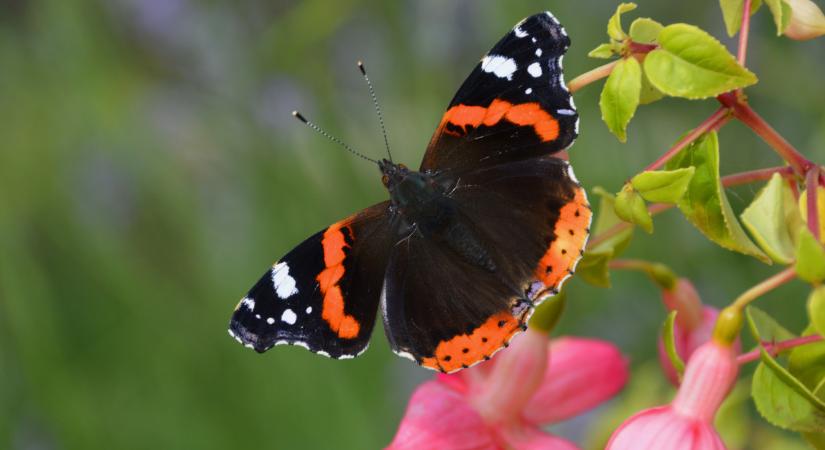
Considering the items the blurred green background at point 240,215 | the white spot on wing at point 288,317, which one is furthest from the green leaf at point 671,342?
the blurred green background at point 240,215

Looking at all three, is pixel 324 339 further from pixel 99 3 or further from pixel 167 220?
pixel 99 3

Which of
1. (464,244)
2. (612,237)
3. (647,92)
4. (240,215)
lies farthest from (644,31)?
(240,215)

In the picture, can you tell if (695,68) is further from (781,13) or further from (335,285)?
(335,285)

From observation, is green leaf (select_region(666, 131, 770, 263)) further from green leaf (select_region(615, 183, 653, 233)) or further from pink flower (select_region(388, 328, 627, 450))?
pink flower (select_region(388, 328, 627, 450))

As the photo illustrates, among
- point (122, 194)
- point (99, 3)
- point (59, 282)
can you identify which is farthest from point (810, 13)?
point (122, 194)

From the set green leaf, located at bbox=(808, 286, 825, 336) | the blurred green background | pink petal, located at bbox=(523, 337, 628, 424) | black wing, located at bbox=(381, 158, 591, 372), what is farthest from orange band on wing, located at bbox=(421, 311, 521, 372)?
the blurred green background

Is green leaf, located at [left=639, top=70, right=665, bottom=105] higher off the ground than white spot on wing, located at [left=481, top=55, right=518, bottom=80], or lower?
lower

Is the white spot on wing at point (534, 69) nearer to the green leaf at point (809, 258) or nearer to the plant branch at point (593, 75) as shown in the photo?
the plant branch at point (593, 75)
